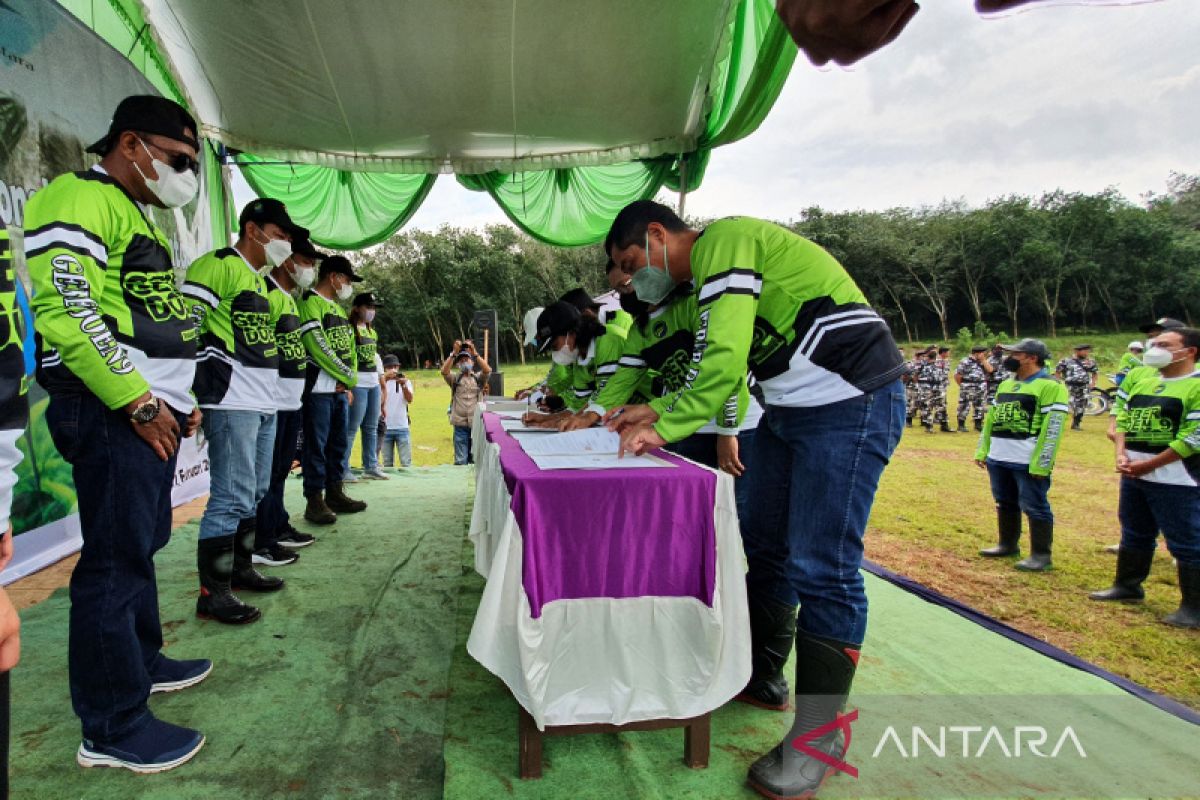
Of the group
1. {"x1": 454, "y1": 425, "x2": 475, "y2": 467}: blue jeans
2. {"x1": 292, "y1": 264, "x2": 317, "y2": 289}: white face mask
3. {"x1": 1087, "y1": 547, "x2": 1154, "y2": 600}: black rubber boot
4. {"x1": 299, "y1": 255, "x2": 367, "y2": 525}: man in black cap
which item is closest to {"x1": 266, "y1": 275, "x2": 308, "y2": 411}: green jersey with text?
{"x1": 292, "y1": 264, "x2": 317, "y2": 289}: white face mask

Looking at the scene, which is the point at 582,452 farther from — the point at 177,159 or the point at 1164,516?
the point at 1164,516

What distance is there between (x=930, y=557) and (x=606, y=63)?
15.3ft

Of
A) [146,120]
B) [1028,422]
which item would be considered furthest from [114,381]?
[1028,422]

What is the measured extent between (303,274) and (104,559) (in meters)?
2.14

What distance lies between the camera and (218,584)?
2488mm

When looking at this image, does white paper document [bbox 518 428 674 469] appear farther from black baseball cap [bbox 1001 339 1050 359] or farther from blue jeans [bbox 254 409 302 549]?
black baseball cap [bbox 1001 339 1050 359]

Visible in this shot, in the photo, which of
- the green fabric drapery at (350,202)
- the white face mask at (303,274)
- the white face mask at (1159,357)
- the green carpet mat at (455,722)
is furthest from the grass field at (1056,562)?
the white face mask at (303,274)

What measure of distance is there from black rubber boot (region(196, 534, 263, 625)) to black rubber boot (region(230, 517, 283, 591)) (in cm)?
33

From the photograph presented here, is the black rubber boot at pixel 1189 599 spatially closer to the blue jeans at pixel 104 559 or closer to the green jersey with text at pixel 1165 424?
the green jersey with text at pixel 1165 424

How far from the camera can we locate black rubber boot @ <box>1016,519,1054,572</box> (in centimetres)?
396

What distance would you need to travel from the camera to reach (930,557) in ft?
14.2

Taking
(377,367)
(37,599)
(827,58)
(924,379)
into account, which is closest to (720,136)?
(377,367)

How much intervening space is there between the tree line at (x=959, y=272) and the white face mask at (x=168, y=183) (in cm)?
2324

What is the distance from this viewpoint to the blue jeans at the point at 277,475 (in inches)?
129
